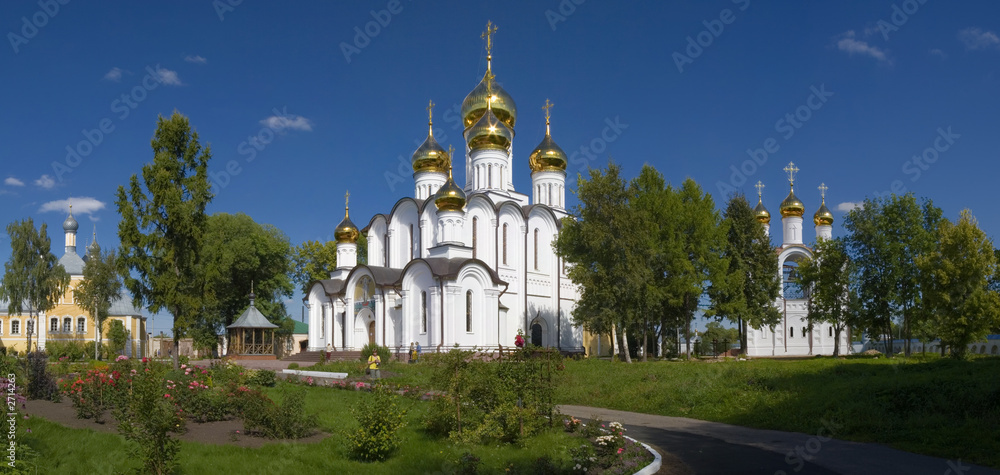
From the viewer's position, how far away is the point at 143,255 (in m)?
22.1

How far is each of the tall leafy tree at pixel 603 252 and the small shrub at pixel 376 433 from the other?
16771 mm

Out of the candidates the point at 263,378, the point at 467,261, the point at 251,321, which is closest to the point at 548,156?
the point at 467,261

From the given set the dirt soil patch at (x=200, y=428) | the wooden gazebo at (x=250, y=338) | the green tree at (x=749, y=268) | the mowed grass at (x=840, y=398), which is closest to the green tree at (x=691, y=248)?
the green tree at (x=749, y=268)

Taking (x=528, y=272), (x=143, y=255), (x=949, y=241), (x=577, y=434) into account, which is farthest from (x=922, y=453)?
(x=528, y=272)

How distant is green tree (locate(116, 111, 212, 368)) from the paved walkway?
15.1 m

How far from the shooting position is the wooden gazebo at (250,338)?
37.2m

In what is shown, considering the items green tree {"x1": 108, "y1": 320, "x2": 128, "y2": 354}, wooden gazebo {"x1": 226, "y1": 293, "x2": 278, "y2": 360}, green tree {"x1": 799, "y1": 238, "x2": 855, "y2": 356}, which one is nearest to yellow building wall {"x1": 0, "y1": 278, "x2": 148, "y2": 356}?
green tree {"x1": 108, "y1": 320, "x2": 128, "y2": 354}

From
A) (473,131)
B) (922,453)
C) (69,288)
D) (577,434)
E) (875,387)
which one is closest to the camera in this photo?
(922,453)

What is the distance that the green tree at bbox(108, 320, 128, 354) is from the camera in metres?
44.7

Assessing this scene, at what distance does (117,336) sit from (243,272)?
31.2 feet

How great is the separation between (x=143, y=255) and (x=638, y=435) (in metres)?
16.7

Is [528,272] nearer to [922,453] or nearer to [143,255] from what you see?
[143,255]

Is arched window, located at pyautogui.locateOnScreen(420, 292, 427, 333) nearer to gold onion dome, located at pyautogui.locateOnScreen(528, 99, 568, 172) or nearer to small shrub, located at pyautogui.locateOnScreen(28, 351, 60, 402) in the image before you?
gold onion dome, located at pyautogui.locateOnScreen(528, 99, 568, 172)

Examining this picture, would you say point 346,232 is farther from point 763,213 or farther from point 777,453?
point 777,453
